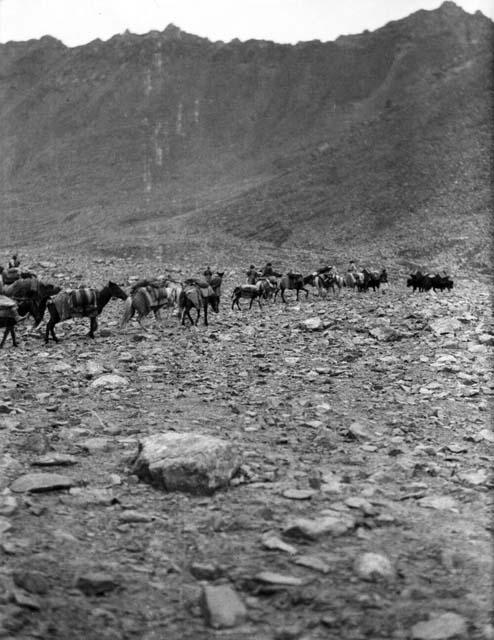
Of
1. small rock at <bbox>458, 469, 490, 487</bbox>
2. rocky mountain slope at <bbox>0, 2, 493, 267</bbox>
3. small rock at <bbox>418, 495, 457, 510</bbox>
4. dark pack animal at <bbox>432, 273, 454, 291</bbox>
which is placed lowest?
dark pack animal at <bbox>432, 273, 454, 291</bbox>

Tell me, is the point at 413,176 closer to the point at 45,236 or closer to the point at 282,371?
the point at 45,236

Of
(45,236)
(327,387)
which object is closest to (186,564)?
(327,387)

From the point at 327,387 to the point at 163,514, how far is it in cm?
431

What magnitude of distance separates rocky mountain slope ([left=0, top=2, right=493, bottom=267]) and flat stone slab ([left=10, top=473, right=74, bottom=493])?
4169cm

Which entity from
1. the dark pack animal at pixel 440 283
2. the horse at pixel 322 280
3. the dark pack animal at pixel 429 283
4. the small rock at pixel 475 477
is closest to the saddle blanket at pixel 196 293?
the horse at pixel 322 280

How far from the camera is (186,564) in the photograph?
385cm

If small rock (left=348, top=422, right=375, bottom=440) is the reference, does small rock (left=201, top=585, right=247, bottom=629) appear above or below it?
above

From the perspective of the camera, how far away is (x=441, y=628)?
10.6ft

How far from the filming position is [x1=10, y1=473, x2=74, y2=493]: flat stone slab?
4.79 metres

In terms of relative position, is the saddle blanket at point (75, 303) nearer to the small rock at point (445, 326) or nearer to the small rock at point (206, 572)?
the small rock at point (445, 326)

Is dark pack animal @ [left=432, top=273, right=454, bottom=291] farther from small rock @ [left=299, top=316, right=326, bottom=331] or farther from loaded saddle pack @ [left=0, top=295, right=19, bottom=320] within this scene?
loaded saddle pack @ [left=0, top=295, right=19, bottom=320]

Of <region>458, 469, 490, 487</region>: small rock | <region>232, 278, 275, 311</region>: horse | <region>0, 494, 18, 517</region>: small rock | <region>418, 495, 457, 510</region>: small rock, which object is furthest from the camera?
<region>232, 278, 275, 311</region>: horse

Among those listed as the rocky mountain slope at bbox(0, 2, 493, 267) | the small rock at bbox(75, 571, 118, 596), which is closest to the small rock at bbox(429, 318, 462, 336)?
the small rock at bbox(75, 571, 118, 596)

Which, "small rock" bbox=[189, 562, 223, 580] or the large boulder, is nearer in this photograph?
"small rock" bbox=[189, 562, 223, 580]
